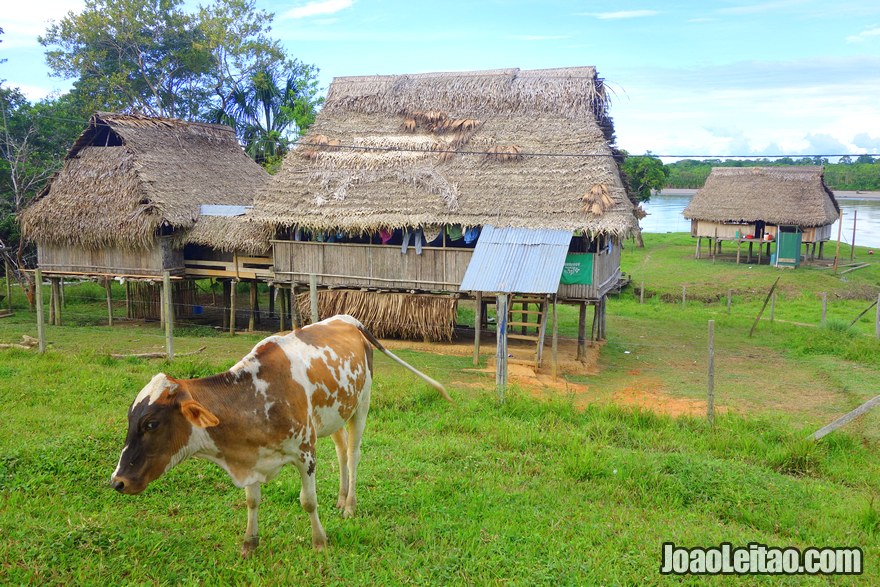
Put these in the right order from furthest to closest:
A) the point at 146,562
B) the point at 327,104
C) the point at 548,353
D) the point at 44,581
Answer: the point at 327,104 < the point at 548,353 < the point at 146,562 < the point at 44,581

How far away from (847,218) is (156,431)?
2076 inches

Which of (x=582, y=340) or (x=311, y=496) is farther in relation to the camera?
(x=582, y=340)

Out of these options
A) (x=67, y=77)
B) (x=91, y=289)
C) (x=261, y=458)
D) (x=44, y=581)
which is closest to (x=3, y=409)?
(x=44, y=581)

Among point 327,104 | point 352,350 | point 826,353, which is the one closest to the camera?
point 352,350

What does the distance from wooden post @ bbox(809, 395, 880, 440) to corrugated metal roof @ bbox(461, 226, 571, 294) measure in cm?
566

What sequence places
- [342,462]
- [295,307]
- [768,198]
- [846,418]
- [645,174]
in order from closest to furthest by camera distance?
[342,462]
[846,418]
[295,307]
[768,198]
[645,174]

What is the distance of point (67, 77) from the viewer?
28.0 meters

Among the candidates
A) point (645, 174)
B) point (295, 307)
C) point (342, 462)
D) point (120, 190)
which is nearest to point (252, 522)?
point (342, 462)

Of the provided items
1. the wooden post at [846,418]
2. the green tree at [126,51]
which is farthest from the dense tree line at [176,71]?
the wooden post at [846,418]

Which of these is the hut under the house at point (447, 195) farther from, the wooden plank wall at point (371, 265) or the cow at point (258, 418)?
the cow at point (258, 418)

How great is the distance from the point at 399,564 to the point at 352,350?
5.95ft

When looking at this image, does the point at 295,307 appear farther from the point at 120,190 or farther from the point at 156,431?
the point at 156,431

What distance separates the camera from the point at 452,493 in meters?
6.00

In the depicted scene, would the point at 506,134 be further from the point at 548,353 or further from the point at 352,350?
the point at 352,350
